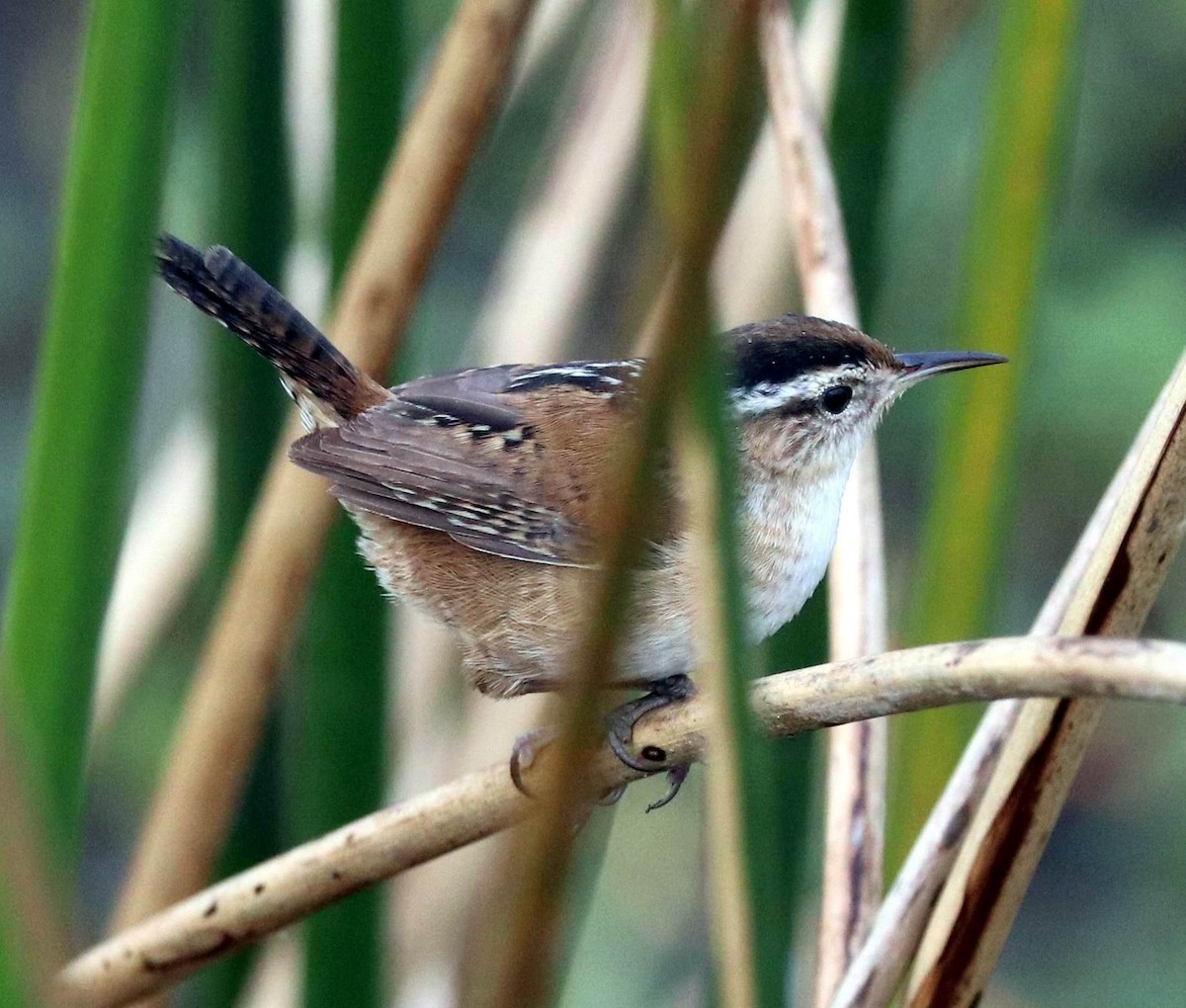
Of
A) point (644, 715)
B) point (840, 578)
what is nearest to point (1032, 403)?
point (840, 578)

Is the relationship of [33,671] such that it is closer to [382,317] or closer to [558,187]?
[382,317]

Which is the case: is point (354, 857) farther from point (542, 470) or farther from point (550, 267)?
point (550, 267)

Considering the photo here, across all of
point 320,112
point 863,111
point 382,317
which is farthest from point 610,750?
point 320,112

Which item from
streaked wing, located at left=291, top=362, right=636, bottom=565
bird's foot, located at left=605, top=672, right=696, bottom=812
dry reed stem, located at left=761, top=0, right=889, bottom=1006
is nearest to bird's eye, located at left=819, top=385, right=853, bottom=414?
dry reed stem, located at left=761, top=0, right=889, bottom=1006

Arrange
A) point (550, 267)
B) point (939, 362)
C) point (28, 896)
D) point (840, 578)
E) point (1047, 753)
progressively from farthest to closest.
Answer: point (550, 267) < point (939, 362) < point (840, 578) < point (1047, 753) < point (28, 896)

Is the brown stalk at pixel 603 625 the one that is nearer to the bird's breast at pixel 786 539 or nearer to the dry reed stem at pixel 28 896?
the dry reed stem at pixel 28 896

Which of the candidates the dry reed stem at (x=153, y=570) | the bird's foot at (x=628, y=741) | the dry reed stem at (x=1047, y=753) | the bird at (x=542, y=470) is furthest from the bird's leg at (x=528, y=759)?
the dry reed stem at (x=153, y=570)
